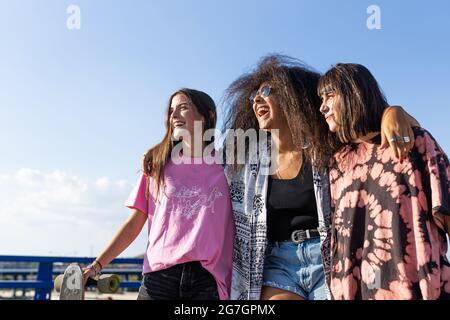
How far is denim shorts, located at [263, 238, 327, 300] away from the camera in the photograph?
2.33 meters

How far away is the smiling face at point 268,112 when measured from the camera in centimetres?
280

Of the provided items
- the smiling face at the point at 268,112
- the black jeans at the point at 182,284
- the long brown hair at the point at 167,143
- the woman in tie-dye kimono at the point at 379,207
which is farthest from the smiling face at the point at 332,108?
the black jeans at the point at 182,284

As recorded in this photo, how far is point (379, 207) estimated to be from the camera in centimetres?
207

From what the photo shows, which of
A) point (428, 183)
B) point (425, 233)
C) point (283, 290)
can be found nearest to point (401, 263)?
point (425, 233)

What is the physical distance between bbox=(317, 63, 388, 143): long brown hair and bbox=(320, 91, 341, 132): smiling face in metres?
0.01

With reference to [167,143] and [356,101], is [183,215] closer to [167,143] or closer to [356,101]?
[167,143]

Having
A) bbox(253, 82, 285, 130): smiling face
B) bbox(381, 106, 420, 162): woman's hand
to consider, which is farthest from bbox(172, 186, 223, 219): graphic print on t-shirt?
bbox(381, 106, 420, 162): woman's hand

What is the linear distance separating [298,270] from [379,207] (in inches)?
22.4

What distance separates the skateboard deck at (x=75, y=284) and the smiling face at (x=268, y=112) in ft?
4.11

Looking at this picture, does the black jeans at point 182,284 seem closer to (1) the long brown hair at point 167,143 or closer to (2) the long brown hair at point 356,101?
(1) the long brown hair at point 167,143

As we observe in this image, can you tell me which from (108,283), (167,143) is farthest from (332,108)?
(108,283)
